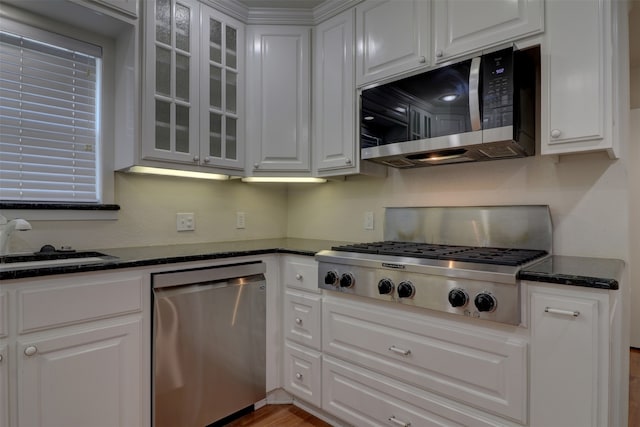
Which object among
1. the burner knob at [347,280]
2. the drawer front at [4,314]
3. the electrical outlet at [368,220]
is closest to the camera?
the drawer front at [4,314]

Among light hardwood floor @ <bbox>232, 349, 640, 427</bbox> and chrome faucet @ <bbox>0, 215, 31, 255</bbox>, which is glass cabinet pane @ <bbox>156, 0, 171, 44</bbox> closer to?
chrome faucet @ <bbox>0, 215, 31, 255</bbox>

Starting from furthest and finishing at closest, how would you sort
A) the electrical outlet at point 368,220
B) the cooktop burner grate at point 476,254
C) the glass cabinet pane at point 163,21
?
the electrical outlet at point 368,220
the glass cabinet pane at point 163,21
the cooktop burner grate at point 476,254

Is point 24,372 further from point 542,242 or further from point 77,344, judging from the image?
point 542,242

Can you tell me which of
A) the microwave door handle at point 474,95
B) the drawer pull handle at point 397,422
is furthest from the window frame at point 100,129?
the microwave door handle at point 474,95

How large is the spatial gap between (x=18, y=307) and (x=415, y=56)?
2.06 meters

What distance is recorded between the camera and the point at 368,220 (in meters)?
2.44

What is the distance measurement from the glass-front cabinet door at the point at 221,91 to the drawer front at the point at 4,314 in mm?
1180

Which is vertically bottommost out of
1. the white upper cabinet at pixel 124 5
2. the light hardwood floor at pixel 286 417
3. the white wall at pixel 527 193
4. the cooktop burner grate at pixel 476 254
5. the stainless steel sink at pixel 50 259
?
the light hardwood floor at pixel 286 417

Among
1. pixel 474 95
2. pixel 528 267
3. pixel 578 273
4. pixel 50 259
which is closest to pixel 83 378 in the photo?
pixel 50 259

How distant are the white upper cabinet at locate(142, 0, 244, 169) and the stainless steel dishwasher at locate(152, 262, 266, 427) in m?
0.73

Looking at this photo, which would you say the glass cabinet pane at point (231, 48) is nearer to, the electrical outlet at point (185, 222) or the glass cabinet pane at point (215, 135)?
the glass cabinet pane at point (215, 135)

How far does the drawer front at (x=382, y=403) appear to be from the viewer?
144 cm

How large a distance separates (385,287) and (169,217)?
58.1 inches

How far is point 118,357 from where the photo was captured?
5.13 ft
